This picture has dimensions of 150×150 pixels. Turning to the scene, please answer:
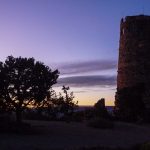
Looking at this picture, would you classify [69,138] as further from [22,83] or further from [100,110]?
[100,110]

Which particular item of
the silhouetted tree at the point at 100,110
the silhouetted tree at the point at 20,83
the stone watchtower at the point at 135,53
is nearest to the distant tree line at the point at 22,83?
the silhouetted tree at the point at 20,83

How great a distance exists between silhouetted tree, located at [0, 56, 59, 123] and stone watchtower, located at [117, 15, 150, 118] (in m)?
16.9

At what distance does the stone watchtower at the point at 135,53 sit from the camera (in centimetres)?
5038

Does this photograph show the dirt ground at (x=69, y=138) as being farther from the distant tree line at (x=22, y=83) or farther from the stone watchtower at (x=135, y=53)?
the stone watchtower at (x=135, y=53)

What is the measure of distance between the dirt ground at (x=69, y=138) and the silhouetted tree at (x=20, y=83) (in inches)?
87.5

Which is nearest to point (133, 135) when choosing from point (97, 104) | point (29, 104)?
point (29, 104)

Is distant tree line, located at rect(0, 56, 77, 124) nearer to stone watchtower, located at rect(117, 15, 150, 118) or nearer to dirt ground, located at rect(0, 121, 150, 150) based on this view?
dirt ground, located at rect(0, 121, 150, 150)

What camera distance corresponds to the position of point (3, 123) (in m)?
31.8

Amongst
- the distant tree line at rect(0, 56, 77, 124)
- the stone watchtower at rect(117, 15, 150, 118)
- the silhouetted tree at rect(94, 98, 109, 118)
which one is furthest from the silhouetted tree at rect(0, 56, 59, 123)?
the stone watchtower at rect(117, 15, 150, 118)

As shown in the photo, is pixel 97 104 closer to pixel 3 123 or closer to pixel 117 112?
pixel 117 112

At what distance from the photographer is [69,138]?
1139 inches

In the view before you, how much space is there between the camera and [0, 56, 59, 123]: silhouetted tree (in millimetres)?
33906

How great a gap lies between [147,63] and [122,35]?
422cm

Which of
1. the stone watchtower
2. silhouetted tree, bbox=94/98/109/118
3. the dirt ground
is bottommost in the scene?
the dirt ground
